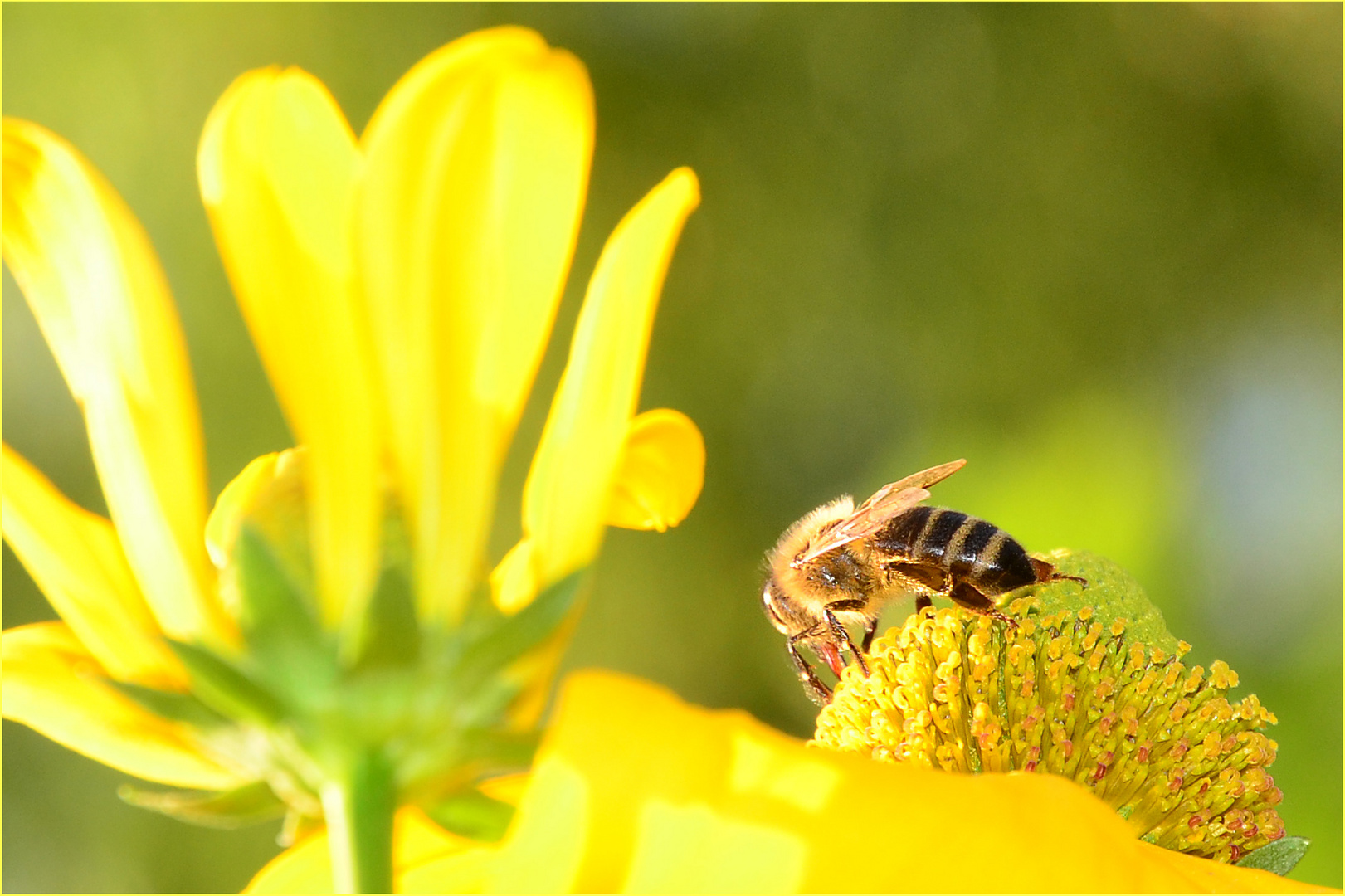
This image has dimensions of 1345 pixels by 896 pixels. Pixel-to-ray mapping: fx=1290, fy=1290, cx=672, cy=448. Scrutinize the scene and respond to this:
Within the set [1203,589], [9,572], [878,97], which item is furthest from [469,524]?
[878,97]

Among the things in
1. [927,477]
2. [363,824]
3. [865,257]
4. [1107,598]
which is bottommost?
[363,824]

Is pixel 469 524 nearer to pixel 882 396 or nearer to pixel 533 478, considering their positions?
pixel 533 478

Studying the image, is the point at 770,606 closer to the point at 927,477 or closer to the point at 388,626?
the point at 927,477

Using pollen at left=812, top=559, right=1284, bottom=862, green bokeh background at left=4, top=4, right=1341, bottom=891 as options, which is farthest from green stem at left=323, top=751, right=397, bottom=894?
green bokeh background at left=4, top=4, right=1341, bottom=891

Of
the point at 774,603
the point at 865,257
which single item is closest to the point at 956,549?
the point at 774,603

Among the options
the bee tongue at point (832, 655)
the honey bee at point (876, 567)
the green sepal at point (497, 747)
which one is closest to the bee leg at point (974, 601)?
the honey bee at point (876, 567)

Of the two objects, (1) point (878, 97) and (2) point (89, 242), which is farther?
(1) point (878, 97)
